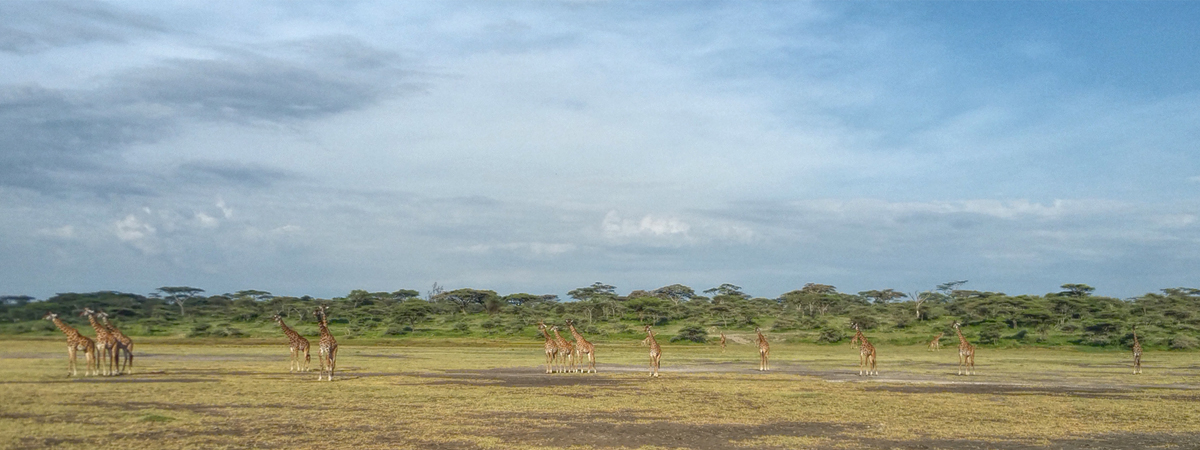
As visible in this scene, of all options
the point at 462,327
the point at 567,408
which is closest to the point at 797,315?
the point at 462,327

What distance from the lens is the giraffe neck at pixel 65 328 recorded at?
21.3 meters

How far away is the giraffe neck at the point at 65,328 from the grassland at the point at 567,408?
0.50 m

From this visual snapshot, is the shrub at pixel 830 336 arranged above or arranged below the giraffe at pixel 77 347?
below

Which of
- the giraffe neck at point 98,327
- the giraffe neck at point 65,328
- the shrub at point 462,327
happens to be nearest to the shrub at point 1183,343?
the shrub at point 462,327

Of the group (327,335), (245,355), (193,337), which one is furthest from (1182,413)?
(193,337)

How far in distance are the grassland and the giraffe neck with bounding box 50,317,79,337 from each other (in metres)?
0.50

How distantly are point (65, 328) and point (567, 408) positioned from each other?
15.2m

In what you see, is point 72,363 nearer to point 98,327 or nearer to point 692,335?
point 98,327

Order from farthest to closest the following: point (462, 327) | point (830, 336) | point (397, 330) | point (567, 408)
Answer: point (462, 327) < point (397, 330) < point (830, 336) < point (567, 408)

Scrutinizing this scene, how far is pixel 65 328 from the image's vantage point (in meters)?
25.8

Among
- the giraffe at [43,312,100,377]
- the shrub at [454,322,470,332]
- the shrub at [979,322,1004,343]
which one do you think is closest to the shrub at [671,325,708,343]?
the shrub at [454,322,470,332]

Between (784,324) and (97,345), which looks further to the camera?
(784,324)

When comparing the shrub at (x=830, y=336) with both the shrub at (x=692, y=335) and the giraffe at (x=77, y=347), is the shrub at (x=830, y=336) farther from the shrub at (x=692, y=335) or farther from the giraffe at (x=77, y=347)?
the giraffe at (x=77, y=347)

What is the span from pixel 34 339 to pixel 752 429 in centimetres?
1726
